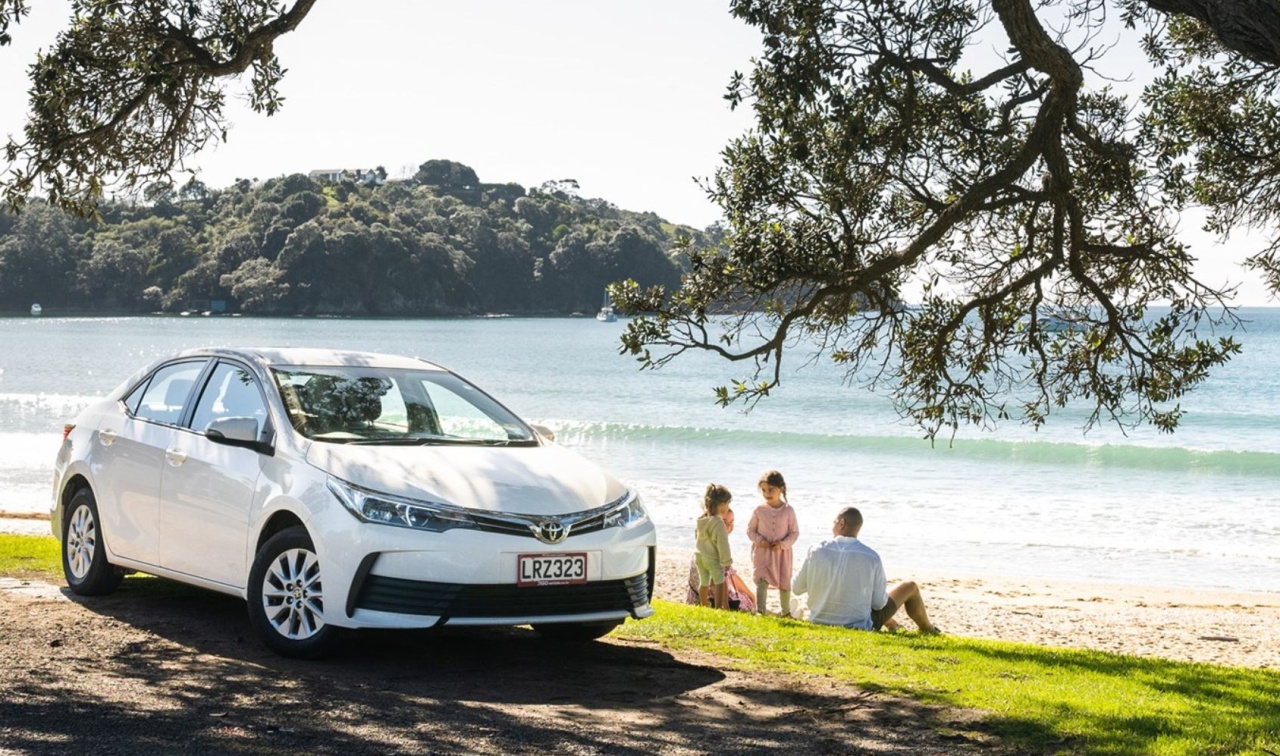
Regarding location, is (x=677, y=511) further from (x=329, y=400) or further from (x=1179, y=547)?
(x=329, y=400)

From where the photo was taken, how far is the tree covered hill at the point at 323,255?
405 feet

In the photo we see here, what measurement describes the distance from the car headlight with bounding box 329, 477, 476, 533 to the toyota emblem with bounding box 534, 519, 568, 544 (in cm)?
33

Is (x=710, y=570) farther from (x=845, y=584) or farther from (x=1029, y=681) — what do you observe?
(x=1029, y=681)

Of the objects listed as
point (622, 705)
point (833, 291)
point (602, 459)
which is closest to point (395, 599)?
point (622, 705)

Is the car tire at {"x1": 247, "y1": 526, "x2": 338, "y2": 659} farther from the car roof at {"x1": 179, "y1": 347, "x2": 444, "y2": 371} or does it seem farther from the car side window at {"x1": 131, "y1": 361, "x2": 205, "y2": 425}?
the car side window at {"x1": 131, "y1": 361, "x2": 205, "y2": 425}

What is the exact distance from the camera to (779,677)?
7051 millimetres

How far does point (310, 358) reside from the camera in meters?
7.98

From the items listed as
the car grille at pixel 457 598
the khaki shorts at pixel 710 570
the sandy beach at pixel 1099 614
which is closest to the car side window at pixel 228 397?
the car grille at pixel 457 598

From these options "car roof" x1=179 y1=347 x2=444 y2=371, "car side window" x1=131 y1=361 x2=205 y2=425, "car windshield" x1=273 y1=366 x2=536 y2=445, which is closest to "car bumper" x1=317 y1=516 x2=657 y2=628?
"car windshield" x1=273 y1=366 x2=536 y2=445

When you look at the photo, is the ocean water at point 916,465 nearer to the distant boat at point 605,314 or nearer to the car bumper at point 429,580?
the car bumper at point 429,580

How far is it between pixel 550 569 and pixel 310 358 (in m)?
2.34

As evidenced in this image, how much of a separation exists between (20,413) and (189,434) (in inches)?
1694

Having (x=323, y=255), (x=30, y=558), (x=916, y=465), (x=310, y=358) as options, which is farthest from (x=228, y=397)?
(x=323, y=255)

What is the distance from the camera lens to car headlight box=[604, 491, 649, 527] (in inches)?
271
